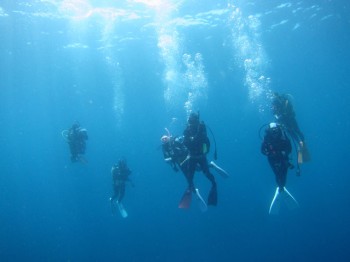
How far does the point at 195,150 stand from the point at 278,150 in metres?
2.52

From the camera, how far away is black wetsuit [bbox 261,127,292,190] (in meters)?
9.12

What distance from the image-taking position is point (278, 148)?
→ 9.24 metres

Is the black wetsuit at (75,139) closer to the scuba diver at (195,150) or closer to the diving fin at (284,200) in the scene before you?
the scuba diver at (195,150)

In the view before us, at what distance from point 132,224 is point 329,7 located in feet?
98.7

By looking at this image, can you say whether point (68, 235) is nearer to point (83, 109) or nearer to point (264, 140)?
point (83, 109)

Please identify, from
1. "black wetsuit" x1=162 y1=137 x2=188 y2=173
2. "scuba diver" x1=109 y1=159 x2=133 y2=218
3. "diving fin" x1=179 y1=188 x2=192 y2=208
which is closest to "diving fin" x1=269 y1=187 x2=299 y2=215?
"diving fin" x1=179 y1=188 x2=192 y2=208

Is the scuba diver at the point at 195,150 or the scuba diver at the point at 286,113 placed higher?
the scuba diver at the point at 286,113

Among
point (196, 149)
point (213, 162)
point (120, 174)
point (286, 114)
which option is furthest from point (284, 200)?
point (120, 174)

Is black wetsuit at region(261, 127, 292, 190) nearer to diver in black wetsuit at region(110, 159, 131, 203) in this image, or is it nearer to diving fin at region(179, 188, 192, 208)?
diving fin at region(179, 188, 192, 208)

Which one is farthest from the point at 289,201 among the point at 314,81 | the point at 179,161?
the point at 314,81

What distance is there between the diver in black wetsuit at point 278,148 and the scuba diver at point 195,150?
183 cm

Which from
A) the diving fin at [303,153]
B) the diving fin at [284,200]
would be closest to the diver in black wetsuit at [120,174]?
the diving fin at [284,200]

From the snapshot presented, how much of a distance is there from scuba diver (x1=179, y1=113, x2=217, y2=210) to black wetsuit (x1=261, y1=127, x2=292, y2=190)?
1835 mm

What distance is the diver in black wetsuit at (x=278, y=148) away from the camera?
909cm
